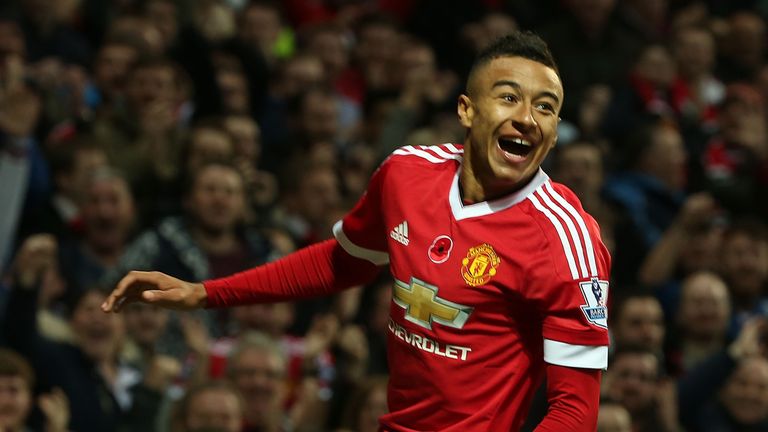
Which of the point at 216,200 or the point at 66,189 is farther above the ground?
the point at 216,200

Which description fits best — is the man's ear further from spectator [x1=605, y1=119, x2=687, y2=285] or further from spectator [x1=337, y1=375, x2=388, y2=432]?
spectator [x1=605, y1=119, x2=687, y2=285]

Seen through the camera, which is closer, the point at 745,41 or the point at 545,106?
the point at 545,106

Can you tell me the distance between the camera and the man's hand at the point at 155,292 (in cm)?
368

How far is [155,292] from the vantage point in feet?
12.3

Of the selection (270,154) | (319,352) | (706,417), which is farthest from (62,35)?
(706,417)

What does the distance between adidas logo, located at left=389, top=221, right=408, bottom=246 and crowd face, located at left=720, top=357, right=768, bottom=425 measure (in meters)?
3.67

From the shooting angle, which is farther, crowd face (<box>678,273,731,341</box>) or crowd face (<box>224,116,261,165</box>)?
crowd face (<box>224,116,261,165</box>)

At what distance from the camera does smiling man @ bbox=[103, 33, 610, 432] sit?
11.1ft

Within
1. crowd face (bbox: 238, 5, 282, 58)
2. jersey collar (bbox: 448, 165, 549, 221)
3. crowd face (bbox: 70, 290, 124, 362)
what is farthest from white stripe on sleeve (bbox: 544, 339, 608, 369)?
crowd face (bbox: 238, 5, 282, 58)

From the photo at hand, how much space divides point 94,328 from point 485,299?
3.30 metres

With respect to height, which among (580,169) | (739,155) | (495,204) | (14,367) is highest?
(495,204)

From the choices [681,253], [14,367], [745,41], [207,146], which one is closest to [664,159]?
[681,253]

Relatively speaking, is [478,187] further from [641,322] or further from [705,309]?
[705,309]

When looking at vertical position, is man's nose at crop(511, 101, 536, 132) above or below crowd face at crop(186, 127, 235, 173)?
above
